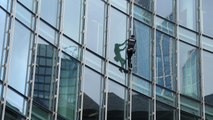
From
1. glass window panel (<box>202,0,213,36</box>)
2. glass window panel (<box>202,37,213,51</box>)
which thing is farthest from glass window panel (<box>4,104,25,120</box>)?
glass window panel (<box>202,0,213,36</box>)

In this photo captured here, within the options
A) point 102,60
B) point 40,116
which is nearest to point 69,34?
point 102,60

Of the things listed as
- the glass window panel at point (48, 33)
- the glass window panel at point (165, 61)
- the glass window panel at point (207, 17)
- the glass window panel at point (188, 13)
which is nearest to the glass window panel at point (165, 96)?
the glass window panel at point (165, 61)

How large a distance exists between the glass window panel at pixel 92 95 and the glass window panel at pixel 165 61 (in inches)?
122

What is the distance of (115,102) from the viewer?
28.5m

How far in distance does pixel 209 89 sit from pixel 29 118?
347 inches

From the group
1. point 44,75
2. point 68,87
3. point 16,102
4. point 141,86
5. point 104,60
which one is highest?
point 104,60

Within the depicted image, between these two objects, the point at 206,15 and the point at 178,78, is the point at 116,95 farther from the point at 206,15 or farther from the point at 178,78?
the point at 206,15

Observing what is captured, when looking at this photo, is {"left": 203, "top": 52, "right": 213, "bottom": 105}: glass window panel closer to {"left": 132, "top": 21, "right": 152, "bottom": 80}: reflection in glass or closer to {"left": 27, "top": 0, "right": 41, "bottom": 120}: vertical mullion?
{"left": 132, "top": 21, "right": 152, "bottom": 80}: reflection in glass

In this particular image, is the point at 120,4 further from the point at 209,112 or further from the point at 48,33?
the point at 209,112

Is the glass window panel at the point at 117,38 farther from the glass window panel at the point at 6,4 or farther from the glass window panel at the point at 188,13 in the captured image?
the glass window panel at the point at 6,4

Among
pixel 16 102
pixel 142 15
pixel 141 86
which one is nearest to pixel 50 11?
pixel 16 102

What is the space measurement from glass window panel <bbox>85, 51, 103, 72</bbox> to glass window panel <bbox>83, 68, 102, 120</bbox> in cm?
29

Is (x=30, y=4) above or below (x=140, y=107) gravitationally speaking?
above

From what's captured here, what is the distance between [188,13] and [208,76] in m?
3.21
